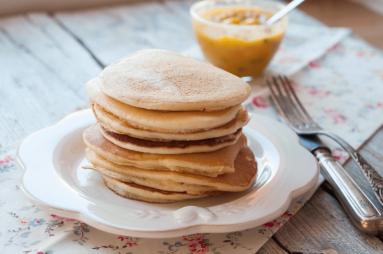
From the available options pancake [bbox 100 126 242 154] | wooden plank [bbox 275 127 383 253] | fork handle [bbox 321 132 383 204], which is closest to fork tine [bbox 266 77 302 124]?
fork handle [bbox 321 132 383 204]

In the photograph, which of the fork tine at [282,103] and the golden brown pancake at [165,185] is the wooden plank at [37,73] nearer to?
the golden brown pancake at [165,185]

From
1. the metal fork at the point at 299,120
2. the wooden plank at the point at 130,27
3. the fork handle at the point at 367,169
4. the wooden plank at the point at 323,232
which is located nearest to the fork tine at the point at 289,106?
the metal fork at the point at 299,120

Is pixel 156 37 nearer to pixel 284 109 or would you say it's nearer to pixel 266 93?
pixel 266 93

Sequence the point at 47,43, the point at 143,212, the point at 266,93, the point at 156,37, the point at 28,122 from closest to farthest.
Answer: the point at 143,212
the point at 28,122
the point at 266,93
the point at 47,43
the point at 156,37

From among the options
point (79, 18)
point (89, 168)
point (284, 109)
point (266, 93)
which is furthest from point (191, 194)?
point (79, 18)

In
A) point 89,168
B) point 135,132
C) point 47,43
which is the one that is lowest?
point 47,43

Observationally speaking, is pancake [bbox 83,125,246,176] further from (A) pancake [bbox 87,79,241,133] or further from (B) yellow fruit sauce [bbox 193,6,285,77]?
(B) yellow fruit sauce [bbox 193,6,285,77]
